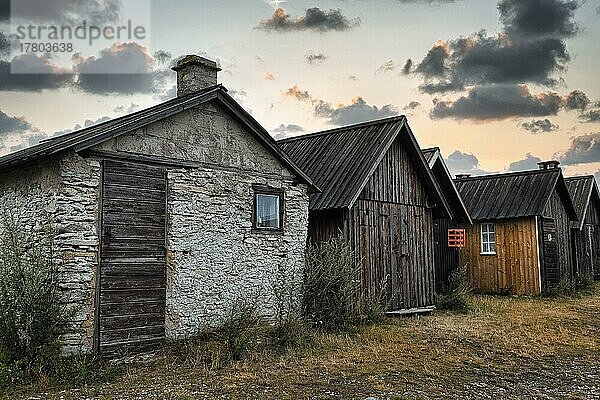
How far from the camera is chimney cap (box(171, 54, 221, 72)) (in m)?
13.9

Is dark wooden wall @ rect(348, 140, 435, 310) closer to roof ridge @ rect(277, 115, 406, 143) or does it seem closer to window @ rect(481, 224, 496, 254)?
roof ridge @ rect(277, 115, 406, 143)

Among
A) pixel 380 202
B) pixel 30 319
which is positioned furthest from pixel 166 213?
pixel 380 202

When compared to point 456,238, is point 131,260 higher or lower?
lower

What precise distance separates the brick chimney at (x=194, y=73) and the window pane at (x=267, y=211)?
9.54ft

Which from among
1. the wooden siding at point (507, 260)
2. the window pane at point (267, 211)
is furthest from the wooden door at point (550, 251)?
the window pane at point (267, 211)

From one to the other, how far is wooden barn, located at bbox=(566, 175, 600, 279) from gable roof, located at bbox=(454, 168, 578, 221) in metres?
2.78

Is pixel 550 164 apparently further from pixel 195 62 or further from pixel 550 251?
pixel 195 62

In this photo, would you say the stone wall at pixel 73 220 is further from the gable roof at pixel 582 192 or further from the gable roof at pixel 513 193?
the gable roof at pixel 582 192

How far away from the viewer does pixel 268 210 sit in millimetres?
13625

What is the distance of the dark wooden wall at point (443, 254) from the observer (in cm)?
2345

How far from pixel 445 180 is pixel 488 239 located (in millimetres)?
4867

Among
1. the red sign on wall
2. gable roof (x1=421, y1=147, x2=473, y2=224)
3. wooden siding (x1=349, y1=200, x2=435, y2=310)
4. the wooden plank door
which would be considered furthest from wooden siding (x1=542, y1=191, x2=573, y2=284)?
the wooden plank door

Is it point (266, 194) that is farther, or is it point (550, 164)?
point (550, 164)

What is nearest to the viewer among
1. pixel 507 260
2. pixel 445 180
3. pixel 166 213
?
pixel 166 213
